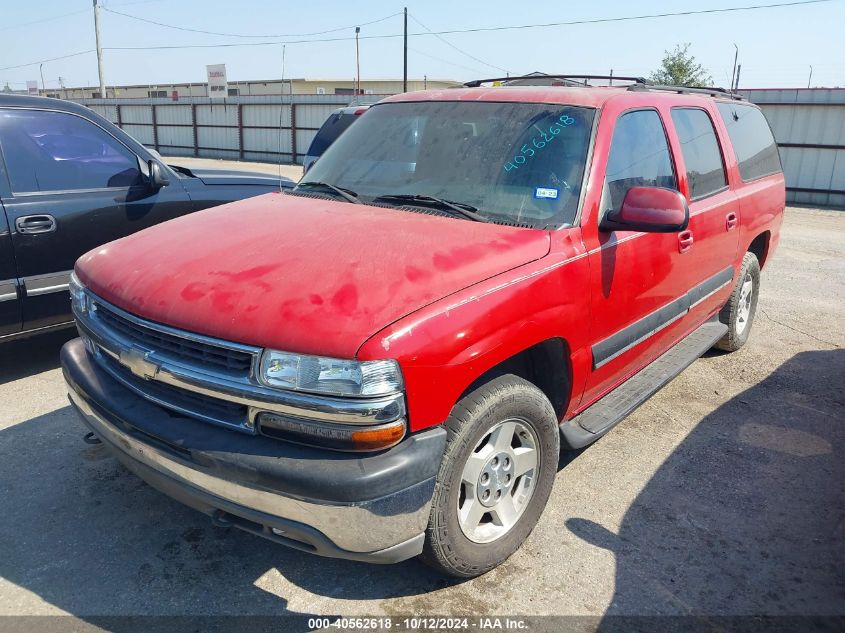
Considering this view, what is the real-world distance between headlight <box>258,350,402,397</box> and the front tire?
379mm

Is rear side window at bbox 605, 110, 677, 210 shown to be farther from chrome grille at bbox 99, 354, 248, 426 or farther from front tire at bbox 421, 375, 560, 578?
chrome grille at bbox 99, 354, 248, 426

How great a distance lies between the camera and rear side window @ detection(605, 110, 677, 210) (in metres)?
3.21

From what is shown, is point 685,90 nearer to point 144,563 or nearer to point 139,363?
point 139,363

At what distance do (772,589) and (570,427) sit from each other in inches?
40.3

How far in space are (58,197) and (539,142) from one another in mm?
3286

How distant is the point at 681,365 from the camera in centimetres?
405

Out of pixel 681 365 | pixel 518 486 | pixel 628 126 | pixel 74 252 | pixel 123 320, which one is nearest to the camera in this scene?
pixel 123 320

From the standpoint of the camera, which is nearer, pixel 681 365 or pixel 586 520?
pixel 586 520

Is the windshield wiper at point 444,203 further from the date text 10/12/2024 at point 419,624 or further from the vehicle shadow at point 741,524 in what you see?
the date text 10/12/2024 at point 419,624

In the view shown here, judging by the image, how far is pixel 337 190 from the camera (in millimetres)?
3465

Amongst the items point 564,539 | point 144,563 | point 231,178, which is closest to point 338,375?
point 144,563

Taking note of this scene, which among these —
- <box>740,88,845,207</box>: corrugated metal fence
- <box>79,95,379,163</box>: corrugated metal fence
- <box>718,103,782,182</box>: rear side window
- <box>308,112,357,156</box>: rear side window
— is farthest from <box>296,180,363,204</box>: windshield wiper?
<box>79,95,379,163</box>: corrugated metal fence

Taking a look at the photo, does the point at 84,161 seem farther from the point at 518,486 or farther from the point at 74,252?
the point at 518,486

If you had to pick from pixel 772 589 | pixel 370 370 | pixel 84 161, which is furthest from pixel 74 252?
pixel 772 589
